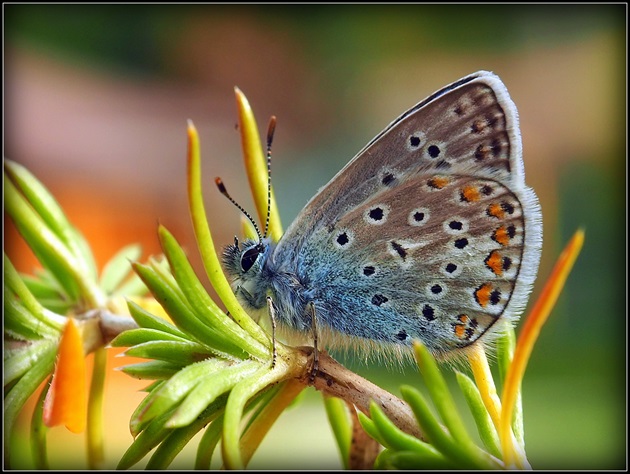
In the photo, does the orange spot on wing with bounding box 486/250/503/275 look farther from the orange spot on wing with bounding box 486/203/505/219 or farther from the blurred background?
the blurred background

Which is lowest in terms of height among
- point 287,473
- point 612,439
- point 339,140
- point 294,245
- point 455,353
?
point 612,439

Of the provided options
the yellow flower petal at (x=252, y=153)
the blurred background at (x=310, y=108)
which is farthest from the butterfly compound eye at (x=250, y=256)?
the blurred background at (x=310, y=108)

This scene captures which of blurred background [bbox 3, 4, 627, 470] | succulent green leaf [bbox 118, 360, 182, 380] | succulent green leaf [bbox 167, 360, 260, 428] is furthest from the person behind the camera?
blurred background [bbox 3, 4, 627, 470]

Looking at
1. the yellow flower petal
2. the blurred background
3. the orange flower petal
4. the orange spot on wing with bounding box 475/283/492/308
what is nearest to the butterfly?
the orange spot on wing with bounding box 475/283/492/308

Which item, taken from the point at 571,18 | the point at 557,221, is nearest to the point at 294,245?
the point at 557,221

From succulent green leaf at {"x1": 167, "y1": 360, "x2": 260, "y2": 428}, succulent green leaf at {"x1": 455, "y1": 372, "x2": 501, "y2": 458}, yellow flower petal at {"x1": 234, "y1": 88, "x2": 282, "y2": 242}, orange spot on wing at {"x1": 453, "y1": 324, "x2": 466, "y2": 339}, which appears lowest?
succulent green leaf at {"x1": 455, "y1": 372, "x2": 501, "y2": 458}

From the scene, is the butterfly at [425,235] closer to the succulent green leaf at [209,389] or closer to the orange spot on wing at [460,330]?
the orange spot on wing at [460,330]

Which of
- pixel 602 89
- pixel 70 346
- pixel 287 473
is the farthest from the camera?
pixel 602 89

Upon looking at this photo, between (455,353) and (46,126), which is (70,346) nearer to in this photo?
(455,353)
